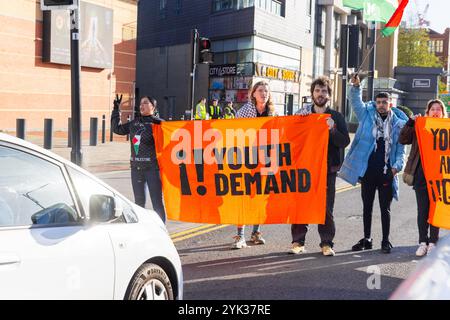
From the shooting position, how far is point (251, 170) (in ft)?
23.0

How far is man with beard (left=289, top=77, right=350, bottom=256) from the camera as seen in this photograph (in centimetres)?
689

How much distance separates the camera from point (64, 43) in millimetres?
29797

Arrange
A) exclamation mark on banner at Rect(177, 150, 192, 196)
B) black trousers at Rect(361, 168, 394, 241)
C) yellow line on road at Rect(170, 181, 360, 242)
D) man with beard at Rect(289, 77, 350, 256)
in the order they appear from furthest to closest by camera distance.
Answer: yellow line on road at Rect(170, 181, 360, 242)
black trousers at Rect(361, 168, 394, 241)
exclamation mark on banner at Rect(177, 150, 192, 196)
man with beard at Rect(289, 77, 350, 256)

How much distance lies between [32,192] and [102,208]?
48 centimetres

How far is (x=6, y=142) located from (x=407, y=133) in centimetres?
514

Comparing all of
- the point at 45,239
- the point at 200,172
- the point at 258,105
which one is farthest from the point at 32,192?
the point at 258,105

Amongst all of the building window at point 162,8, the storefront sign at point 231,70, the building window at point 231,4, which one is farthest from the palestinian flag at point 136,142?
the building window at point 162,8

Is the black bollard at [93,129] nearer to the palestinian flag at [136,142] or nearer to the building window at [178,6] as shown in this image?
the palestinian flag at [136,142]

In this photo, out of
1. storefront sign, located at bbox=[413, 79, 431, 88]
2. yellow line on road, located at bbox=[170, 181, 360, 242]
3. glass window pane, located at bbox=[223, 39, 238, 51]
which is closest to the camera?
yellow line on road, located at bbox=[170, 181, 360, 242]

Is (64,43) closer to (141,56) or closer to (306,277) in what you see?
(141,56)

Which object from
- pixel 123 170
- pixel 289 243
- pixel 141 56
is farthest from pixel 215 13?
pixel 289 243

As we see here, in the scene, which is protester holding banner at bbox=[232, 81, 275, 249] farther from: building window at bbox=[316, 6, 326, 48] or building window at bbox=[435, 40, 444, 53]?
building window at bbox=[435, 40, 444, 53]

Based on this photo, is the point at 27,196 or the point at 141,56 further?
the point at 141,56

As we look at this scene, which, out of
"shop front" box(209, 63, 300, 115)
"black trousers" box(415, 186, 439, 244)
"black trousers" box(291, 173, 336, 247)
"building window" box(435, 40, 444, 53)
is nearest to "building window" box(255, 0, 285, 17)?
"shop front" box(209, 63, 300, 115)
